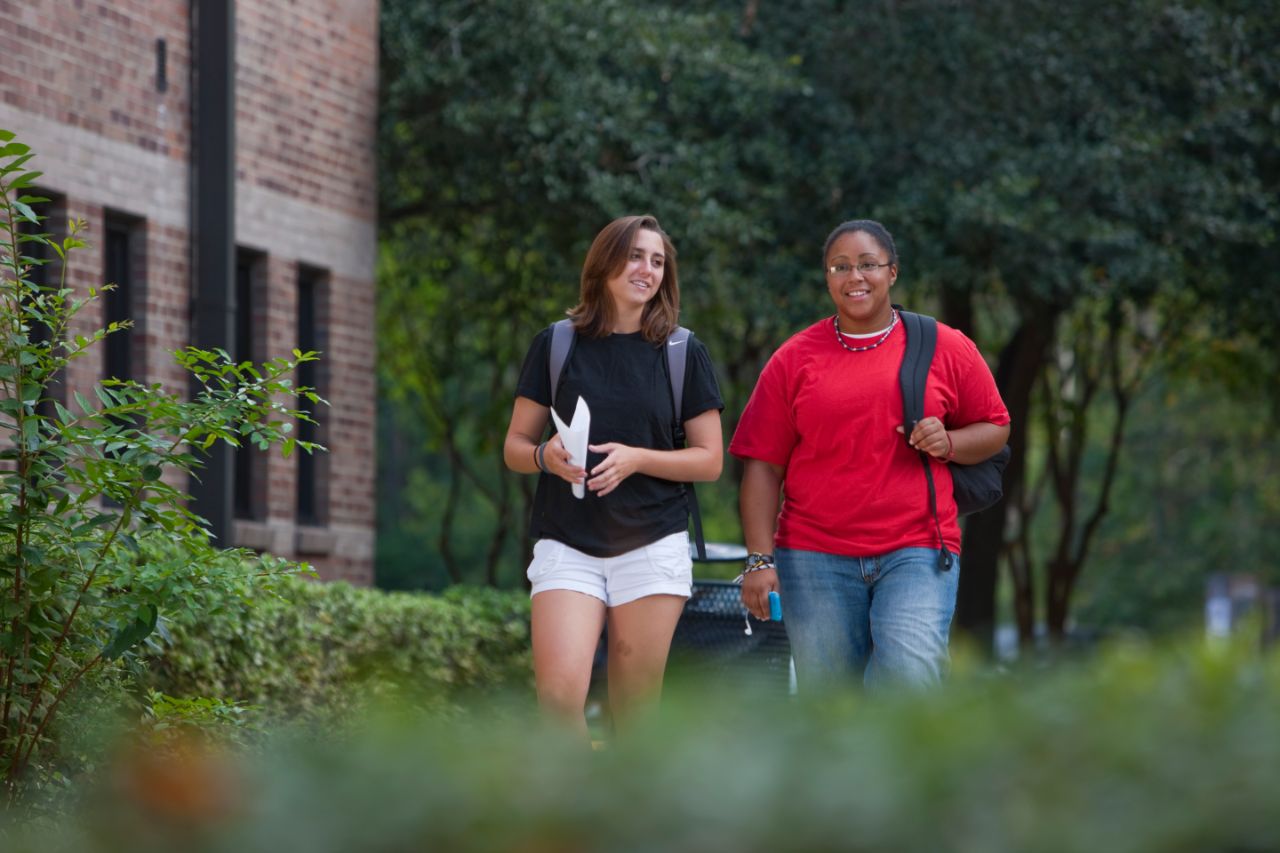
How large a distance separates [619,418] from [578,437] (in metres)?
0.18

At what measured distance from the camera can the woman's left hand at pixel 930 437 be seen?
558cm

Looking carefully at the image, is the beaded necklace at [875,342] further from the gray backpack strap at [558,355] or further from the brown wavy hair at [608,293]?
the gray backpack strap at [558,355]

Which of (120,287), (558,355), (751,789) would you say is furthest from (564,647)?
(120,287)

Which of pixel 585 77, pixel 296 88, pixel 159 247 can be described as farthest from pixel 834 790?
pixel 585 77

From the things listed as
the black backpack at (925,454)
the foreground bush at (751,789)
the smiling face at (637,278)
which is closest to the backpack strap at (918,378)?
the black backpack at (925,454)

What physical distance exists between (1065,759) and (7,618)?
3.72 m

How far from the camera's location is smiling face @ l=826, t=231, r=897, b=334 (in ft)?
19.0

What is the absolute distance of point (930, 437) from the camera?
559cm

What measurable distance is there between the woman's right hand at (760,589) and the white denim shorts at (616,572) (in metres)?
0.34

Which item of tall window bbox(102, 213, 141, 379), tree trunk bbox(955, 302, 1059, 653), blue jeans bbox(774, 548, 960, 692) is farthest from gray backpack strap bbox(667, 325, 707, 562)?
tree trunk bbox(955, 302, 1059, 653)

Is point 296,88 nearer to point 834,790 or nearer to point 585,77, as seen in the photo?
point 585,77

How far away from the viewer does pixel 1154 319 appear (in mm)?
28812

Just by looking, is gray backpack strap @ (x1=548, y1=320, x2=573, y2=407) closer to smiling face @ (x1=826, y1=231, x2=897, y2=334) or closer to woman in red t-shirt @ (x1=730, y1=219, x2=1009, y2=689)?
woman in red t-shirt @ (x1=730, y1=219, x2=1009, y2=689)

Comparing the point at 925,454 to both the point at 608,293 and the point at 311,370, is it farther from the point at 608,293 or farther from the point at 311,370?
the point at 311,370
